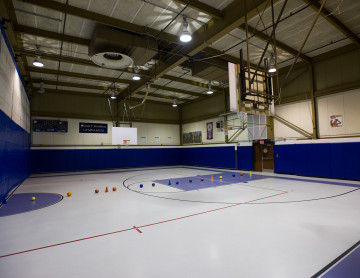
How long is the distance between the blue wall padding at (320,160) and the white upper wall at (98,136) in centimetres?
952

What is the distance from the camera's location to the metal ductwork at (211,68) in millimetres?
9602

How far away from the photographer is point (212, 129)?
52.6 feet


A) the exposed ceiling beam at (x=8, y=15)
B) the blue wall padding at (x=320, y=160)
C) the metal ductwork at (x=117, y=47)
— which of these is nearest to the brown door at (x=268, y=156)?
the blue wall padding at (x=320, y=160)

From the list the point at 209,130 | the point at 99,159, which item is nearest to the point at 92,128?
the point at 99,159

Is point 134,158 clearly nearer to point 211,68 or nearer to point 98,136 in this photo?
point 98,136

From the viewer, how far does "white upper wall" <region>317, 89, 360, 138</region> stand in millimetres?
8883

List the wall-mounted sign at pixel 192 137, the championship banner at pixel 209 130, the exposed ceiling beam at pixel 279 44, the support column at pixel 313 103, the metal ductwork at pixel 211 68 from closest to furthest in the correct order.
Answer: the exposed ceiling beam at pixel 279 44 → the metal ductwork at pixel 211 68 → the support column at pixel 313 103 → the championship banner at pixel 209 130 → the wall-mounted sign at pixel 192 137

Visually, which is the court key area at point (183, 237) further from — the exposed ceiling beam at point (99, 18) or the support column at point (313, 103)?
the exposed ceiling beam at point (99, 18)

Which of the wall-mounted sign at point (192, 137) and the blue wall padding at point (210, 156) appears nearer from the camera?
the blue wall padding at point (210, 156)

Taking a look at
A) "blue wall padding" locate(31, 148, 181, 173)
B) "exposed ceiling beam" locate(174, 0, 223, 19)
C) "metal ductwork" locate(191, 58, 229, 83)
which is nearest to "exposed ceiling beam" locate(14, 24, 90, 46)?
"exposed ceiling beam" locate(174, 0, 223, 19)

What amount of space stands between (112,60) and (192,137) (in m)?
11.4

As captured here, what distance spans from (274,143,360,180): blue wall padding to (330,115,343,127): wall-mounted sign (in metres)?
0.95

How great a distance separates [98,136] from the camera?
15.4m

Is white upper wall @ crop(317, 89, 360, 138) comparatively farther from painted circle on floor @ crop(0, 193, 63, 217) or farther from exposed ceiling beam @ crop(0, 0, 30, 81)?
exposed ceiling beam @ crop(0, 0, 30, 81)
